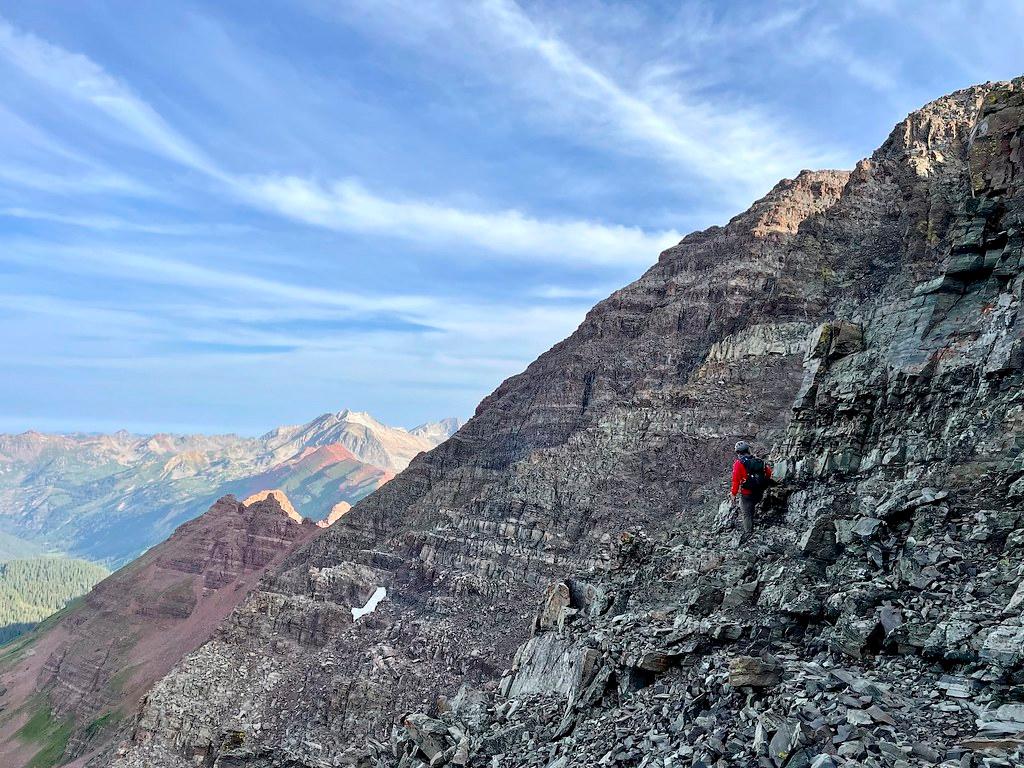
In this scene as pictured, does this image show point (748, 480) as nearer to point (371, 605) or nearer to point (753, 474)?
point (753, 474)

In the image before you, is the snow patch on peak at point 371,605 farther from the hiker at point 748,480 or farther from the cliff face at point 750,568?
the hiker at point 748,480

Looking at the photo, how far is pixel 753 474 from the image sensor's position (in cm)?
2322

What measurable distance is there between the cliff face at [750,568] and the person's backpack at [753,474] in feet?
4.97

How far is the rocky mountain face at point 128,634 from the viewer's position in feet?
315

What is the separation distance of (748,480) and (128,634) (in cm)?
11898

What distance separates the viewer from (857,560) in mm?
17891

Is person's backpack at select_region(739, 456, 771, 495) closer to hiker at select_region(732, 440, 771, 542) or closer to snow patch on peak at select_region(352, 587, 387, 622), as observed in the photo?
hiker at select_region(732, 440, 771, 542)

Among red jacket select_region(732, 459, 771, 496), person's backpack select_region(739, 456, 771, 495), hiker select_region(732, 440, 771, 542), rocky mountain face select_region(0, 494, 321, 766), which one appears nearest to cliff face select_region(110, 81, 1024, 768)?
hiker select_region(732, 440, 771, 542)

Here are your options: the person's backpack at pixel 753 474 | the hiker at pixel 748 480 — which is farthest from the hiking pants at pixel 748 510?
the person's backpack at pixel 753 474

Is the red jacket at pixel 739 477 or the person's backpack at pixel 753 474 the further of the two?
the red jacket at pixel 739 477

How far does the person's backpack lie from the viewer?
23.1 m

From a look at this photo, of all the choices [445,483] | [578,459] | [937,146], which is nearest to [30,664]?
[445,483]

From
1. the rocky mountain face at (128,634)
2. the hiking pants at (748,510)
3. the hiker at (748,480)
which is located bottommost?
the rocky mountain face at (128,634)

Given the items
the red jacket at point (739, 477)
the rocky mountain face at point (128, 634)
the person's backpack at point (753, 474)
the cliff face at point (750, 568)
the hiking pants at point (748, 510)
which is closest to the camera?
the cliff face at point (750, 568)
